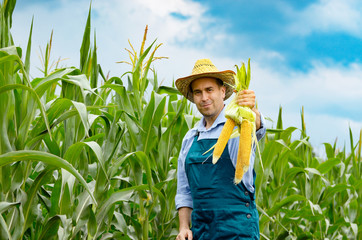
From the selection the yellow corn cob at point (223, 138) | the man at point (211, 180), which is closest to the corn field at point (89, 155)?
the man at point (211, 180)

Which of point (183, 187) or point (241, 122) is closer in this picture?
point (241, 122)

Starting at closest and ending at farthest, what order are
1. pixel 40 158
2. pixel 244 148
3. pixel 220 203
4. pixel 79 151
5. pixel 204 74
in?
1. pixel 40 158
2. pixel 244 148
3. pixel 79 151
4. pixel 220 203
5. pixel 204 74

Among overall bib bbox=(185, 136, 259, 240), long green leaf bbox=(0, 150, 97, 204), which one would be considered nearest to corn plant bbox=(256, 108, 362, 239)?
overall bib bbox=(185, 136, 259, 240)

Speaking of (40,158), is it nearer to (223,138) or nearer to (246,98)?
(223,138)

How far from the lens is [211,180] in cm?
202

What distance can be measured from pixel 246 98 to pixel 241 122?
0.32ft

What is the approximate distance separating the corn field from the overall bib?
0.26 metres

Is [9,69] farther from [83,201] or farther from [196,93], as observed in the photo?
[196,93]

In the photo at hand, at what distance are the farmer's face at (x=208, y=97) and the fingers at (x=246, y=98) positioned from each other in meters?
0.32

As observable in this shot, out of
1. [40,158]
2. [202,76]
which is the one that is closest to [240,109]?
[202,76]

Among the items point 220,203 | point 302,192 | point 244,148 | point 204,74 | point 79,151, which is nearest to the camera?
point 244,148

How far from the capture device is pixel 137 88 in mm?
2465

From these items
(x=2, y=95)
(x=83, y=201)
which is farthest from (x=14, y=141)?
(x=83, y=201)

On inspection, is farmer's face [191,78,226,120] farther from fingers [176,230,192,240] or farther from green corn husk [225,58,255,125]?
fingers [176,230,192,240]
